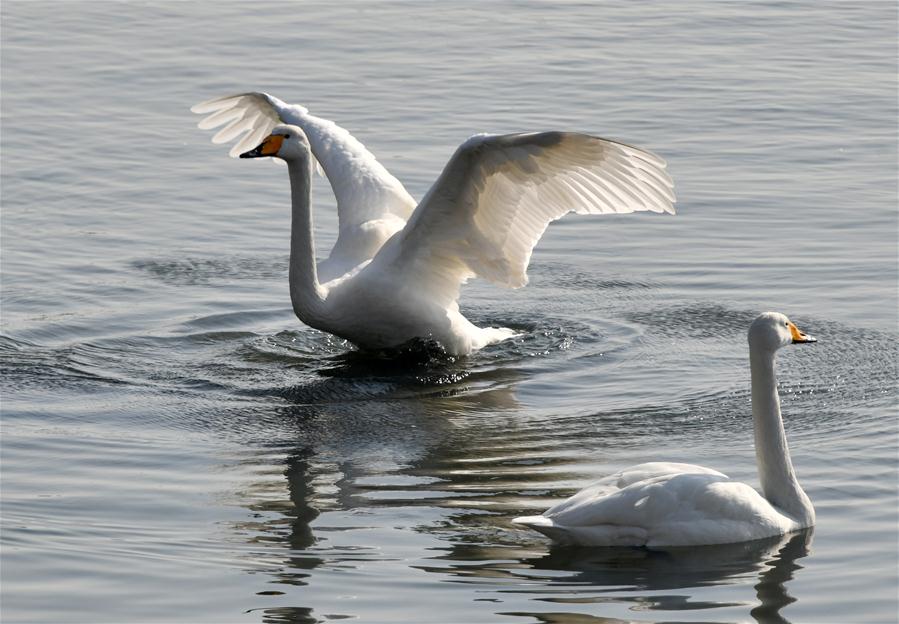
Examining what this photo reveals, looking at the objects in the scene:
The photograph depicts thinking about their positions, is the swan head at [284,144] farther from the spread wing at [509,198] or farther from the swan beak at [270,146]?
the spread wing at [509,198]

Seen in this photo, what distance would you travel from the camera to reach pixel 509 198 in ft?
38.0

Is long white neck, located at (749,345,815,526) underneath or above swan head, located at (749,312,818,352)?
underneath

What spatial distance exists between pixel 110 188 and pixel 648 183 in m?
6.73

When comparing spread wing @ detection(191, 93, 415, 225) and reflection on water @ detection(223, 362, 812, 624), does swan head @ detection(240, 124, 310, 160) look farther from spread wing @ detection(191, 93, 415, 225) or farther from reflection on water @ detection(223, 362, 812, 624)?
reflection on water @ detection(223, 362, 812, 624)

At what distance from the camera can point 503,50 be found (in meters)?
21.5

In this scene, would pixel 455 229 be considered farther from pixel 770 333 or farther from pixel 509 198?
pixel 770 333

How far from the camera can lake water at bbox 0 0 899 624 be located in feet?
25.0

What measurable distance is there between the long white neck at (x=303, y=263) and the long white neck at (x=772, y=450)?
12.5 feet

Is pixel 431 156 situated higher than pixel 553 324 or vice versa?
pixel 431 156

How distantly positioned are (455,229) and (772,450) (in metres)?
3.82

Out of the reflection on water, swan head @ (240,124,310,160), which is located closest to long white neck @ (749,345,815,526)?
the reflection on water

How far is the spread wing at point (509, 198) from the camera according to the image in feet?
35.9

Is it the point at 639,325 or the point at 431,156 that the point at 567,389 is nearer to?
the point at 639,325

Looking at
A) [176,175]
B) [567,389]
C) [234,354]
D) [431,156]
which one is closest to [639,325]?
[567,389]
